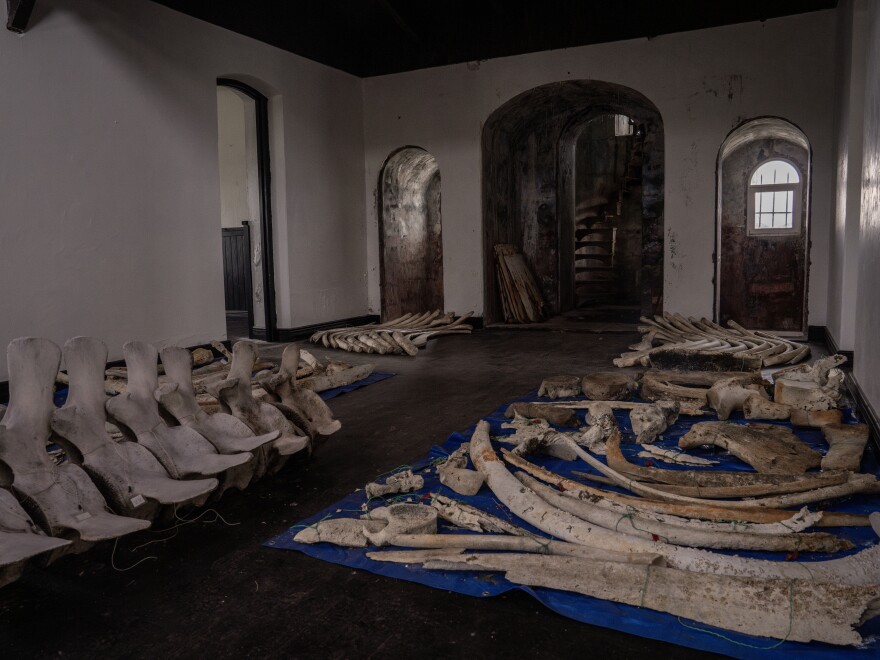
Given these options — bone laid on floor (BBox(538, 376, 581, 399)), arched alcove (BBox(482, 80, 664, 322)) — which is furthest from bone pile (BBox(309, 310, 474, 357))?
bone laid on floor (BBox(538, 376, 581, 399))

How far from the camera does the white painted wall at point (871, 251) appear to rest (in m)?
4.32

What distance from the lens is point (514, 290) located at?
12.0 metres

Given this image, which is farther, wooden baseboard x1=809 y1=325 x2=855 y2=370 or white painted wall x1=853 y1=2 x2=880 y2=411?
wooden baseboard x1=809 y1=325 x2=855 y2=370

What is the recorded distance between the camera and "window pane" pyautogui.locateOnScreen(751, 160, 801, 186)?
10500mm

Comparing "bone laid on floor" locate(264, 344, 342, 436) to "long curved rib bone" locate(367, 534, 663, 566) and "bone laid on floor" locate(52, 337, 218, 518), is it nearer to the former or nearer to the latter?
"bone laid on floor" locate(52, 337, 218, 518)

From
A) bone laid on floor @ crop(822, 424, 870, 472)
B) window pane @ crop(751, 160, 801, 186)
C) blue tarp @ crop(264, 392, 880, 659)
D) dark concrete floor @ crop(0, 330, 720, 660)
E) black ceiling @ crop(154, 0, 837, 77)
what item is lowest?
dark concrete floor @ crop(0, 330, 720, 660)

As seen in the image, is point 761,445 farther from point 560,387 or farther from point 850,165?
point 850,165

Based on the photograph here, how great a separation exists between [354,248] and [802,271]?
284 inches

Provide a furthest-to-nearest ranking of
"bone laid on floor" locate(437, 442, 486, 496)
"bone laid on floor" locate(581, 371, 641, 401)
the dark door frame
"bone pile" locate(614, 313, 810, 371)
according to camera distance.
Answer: the dark door frame, "bone pile" locate(614, 313, 810, 371), "bone laid on floor" locate(581, 371, 641, 401), "bone laid on floor" locate(437, 442, 486, 496)

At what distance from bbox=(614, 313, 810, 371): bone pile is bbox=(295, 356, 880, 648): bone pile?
2003 millimetres

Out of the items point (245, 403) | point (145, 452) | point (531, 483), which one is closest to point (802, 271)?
point (531, 483)

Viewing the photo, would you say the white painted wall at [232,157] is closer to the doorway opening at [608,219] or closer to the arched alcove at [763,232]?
the doorway opening at [608,219]

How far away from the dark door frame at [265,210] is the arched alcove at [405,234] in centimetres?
233

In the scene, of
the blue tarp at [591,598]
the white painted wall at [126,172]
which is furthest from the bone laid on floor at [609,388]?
the white painted wall at [126,172]
